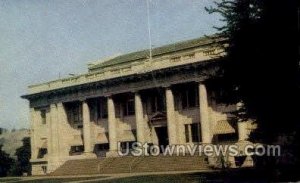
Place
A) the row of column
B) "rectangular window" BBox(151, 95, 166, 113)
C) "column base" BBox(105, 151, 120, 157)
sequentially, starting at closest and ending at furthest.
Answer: the row of column < "rectangular window" BBox(151, 95, 166, 113) < "column base" BBox(105, 151, 120, 157)

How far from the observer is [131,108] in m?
50.6

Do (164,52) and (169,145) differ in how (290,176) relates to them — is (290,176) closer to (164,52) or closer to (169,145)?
(169,145)

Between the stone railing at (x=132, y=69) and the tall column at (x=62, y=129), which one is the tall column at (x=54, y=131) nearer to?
the tall column at (x=62, y=129)

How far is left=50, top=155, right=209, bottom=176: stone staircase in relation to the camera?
39641 millimetres

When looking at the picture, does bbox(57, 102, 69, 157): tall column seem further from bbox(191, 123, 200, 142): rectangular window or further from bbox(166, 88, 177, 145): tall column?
bbox(191, 123, 200, 142): rectangular window

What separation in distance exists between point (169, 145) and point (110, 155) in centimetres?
744

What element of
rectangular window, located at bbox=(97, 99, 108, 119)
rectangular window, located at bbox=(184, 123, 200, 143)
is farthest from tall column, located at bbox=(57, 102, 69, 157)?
rectangular window, located at bbox=(184, 123, 200, 143)

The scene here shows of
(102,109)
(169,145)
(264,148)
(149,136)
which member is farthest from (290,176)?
(102,109)

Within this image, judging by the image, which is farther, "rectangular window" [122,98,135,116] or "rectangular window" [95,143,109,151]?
"rectangular window" [95,143,109,151]

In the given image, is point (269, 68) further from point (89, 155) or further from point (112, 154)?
point (89, 155)

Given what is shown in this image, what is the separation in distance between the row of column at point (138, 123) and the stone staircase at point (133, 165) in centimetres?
282

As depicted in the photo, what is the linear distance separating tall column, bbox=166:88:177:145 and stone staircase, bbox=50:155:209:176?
284 cm

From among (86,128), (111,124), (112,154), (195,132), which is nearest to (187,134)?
(195,132)

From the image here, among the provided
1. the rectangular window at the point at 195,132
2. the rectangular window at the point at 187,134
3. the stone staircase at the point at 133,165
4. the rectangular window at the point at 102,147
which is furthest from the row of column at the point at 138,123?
the stone staircase at the point at 133,165
